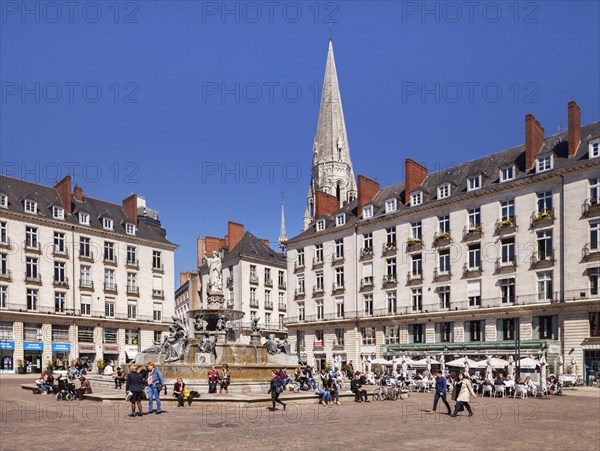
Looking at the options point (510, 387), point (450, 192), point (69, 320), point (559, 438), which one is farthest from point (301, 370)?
point (69, 320)

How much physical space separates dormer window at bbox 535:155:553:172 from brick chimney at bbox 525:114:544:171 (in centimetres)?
79

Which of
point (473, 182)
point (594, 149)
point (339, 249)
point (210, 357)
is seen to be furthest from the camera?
point (339, 249)

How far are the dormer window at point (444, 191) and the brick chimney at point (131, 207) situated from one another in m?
35.0

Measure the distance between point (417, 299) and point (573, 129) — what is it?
18412mm

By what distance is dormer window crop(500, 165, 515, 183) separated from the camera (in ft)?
161

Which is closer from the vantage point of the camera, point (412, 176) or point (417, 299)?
point (417, 299)

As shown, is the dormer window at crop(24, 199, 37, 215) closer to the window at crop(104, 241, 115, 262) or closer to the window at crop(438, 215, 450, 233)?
the window at crop(104, 241, 115, 262)

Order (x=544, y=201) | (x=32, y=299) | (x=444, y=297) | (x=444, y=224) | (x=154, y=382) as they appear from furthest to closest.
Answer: (x=32, y=299)
(x=444, y=224)
(x=444, y=297)
(x=544, y=201)
(x=154, y=382)

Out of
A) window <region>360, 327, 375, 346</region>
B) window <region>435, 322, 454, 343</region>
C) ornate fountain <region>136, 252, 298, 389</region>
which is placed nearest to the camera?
ornate fountain <region>136, 252, 298, 389</region>

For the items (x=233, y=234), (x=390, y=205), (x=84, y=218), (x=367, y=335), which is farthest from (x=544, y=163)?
(x=84, y=218)

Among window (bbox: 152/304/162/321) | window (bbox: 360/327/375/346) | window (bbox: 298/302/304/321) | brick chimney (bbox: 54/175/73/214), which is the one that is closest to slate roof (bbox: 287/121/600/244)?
window (bbox: 298/302/304/321)

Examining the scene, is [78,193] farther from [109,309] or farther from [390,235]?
[390,235]

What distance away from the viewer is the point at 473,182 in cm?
5181

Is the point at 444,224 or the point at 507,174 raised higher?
the point at 507,174
